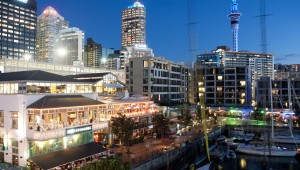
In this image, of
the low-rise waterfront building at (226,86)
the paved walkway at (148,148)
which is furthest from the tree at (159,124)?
the low-rise waterfront building at (226,86)

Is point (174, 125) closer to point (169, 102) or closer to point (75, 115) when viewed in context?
point (169, 102)

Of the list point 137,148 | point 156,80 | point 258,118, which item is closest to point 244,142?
point 258,118

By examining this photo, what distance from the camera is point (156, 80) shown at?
10812 centimetres

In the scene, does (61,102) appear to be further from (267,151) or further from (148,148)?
(267,151)

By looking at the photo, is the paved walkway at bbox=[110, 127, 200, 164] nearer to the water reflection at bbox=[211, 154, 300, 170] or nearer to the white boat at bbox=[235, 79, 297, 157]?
the water reflection at bbox=[211, 154, 300, 170]

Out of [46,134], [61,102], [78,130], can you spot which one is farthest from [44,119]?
[78,130]

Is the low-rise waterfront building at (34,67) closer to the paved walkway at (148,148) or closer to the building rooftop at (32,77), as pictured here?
the building rooftop at (32,77)

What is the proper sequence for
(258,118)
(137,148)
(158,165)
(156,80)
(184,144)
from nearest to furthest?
(158,165), (137,148), (184,144), (258,118), (156,80)

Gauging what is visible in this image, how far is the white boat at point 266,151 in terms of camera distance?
6225cm

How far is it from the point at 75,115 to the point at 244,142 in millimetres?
48916

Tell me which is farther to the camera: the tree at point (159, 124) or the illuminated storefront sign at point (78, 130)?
the tree at point (159, 124)

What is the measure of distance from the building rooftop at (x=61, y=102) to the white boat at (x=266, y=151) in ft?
123

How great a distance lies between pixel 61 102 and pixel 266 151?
147 ft

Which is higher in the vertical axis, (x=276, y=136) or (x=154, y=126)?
(x=154, y=126)
